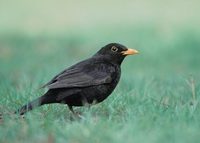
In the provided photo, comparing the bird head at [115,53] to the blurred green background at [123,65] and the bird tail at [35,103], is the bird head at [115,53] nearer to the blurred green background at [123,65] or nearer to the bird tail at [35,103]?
the blurred green background at [123,65]

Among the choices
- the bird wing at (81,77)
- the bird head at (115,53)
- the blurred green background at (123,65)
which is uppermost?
the bird head at (115,53)

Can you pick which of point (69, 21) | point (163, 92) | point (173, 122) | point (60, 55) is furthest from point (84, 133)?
point (69, 21)

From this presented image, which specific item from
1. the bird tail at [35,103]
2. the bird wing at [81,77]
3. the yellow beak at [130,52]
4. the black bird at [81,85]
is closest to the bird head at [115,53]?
the yellow beak at [130,52]

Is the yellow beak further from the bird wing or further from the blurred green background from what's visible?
the bird wing

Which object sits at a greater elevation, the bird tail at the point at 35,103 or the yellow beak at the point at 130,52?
the yellow beak at the point at 130,52

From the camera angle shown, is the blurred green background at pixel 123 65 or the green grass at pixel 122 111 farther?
the blurred green background at pixel 123 65

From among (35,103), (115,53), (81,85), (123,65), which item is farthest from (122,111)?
(123,65)

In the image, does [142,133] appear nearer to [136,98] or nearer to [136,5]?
[136,98]
